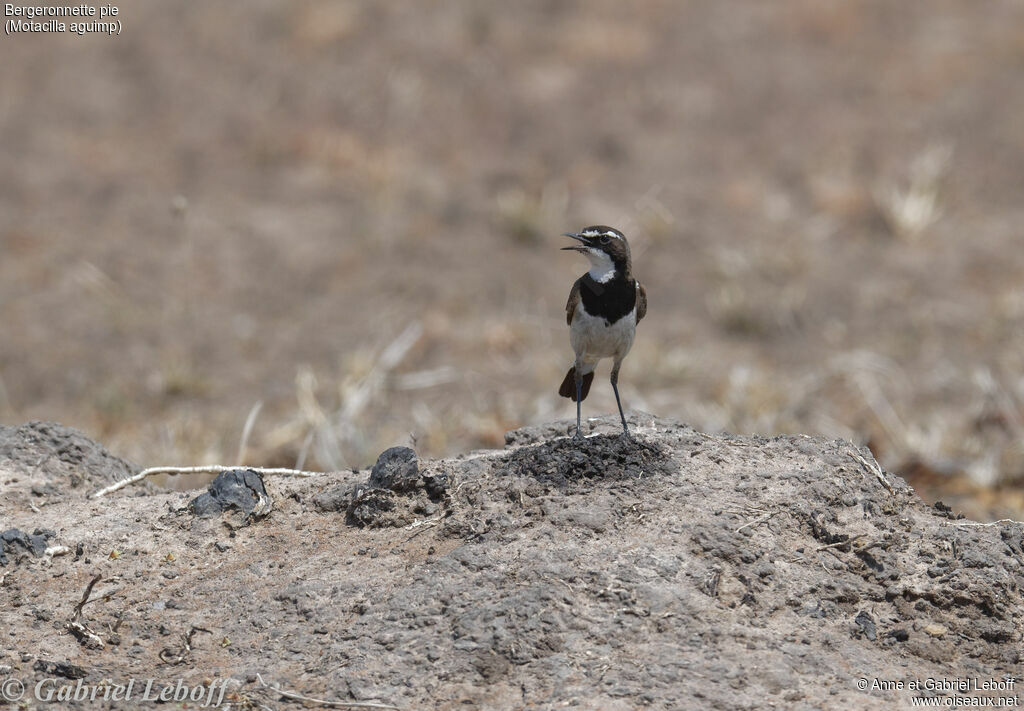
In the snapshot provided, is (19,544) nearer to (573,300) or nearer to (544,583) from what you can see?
(544,583)

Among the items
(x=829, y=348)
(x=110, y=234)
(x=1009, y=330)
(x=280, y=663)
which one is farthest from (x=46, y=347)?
(x=1009, y=330)

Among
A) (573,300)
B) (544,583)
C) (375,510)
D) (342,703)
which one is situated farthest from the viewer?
(573,300)

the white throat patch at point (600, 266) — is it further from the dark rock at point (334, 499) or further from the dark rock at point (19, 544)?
the dark rock at point (19, 544)

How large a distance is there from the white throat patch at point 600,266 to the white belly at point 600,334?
17 cm

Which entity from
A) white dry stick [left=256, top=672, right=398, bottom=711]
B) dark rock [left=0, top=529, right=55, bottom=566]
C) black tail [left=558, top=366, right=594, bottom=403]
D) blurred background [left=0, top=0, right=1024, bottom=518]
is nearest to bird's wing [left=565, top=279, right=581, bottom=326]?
black tail [left=558, top=366, right=594, bottom=403]

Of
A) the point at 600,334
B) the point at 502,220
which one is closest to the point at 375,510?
the point at 600,334

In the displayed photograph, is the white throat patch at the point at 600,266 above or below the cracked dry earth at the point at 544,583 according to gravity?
above

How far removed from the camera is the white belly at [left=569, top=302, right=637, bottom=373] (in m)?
5.30

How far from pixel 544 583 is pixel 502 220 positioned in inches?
377

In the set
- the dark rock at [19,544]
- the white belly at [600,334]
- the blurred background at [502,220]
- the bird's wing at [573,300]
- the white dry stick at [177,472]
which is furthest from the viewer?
the blurred background at [502,220]

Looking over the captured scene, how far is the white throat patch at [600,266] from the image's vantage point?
17.1 feet

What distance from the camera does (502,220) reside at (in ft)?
43.9

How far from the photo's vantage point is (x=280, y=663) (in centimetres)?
391

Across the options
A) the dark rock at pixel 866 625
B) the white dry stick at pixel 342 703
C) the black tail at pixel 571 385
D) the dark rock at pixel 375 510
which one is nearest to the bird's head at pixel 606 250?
the black tail at pixel 571 385
